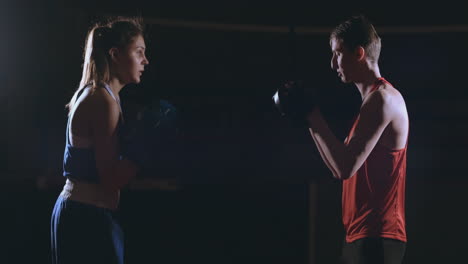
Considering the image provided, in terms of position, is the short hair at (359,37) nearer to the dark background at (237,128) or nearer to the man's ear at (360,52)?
the man's ear at (360,52)

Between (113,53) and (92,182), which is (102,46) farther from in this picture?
(92,182)

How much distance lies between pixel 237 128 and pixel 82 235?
16.6 ft

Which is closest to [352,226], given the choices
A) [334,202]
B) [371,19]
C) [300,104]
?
[300,104]

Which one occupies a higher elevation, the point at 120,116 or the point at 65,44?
the point at 65,44

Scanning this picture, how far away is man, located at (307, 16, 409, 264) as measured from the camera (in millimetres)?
1723

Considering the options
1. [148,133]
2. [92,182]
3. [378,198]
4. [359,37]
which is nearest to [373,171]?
[378,198]

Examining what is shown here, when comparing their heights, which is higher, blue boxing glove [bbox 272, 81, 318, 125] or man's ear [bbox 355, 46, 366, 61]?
man's ear [bbox 355, 46, 366, 61]

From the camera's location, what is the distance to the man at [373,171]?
5.65ft

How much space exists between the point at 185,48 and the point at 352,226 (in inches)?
180

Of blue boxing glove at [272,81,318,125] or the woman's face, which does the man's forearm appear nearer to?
blue boxing glove at [272,81,318,125]

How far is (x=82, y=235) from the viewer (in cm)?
166

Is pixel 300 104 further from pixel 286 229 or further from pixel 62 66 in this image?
pixel 62 66

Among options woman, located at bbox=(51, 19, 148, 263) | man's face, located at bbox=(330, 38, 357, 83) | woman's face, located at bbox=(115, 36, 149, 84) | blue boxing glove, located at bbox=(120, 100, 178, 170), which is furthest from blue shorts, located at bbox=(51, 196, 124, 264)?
man's face, located at bbox=(330, 38, 357, 83)

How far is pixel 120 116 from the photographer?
5.79 feet
